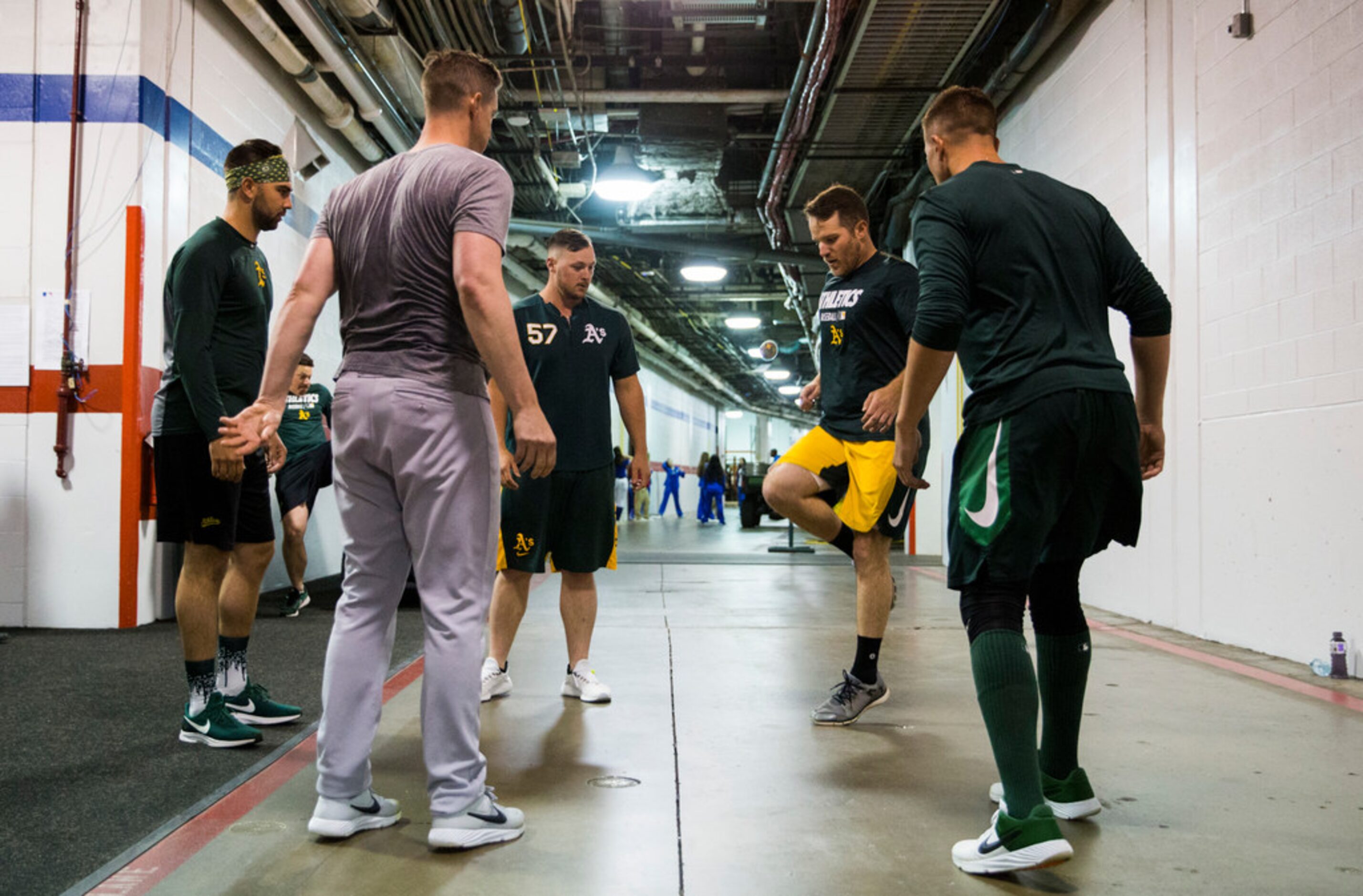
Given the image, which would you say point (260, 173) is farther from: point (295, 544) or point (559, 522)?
point (295, 544)

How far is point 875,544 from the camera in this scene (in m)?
3.18

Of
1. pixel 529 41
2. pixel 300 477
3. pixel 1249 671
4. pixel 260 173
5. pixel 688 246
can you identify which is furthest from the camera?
pixel 688 246

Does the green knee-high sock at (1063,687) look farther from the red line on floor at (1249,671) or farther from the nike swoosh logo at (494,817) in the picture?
the red line on floor at (1249,671)

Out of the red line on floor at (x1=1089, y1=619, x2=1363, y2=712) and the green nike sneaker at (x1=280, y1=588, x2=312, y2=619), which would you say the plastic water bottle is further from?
the green nike sneaker at (x1=280, y1=588, x2=312, y2=619)

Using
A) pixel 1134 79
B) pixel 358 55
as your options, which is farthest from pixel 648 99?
pixel 1134 79

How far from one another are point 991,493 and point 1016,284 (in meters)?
0.41

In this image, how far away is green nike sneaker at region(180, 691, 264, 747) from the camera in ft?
9.02

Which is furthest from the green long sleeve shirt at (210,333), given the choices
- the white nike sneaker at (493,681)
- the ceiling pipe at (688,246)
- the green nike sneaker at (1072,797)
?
the ceiling pipe at (688,246)

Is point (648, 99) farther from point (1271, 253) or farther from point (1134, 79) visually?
point (1271, 253)

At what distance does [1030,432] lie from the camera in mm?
1893

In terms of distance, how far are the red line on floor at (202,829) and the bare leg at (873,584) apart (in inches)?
58.8

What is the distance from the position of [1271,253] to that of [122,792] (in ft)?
15.1

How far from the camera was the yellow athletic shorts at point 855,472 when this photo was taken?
3139 mm

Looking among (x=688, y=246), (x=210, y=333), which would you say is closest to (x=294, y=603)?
(x=210, y=333)
